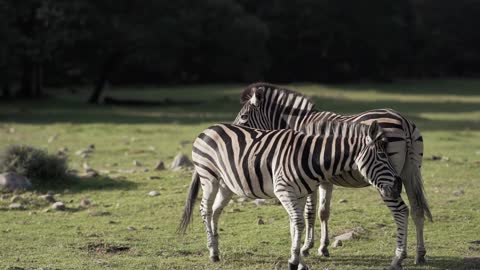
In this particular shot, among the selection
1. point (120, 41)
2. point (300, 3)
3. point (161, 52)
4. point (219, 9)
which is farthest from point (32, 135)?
point (300, 3)

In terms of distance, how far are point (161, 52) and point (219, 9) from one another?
4608 millimetres

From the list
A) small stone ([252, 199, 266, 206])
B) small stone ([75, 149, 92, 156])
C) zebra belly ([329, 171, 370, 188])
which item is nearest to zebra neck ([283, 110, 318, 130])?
zebra belly ([329, 171, 370, 188])

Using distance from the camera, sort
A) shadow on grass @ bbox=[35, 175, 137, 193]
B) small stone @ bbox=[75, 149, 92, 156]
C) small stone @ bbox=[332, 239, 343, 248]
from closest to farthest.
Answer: small stone @ bbox=[332, 239, 343, 248], shadow on grass @ bbox=[35, 175, 137, 193], small stone @ bbox=[75, 149, 92, 156]

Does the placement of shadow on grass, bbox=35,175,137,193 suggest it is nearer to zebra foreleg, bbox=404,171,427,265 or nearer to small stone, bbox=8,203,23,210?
small stone, bbox=8,203,23,210

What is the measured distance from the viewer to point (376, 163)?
25.6 feet

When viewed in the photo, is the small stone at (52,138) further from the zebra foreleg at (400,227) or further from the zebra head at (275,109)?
the zebra foreleg at (400,227)

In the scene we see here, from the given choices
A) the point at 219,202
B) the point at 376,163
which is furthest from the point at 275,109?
the point at 376,163

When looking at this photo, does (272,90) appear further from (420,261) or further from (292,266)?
(420,261)

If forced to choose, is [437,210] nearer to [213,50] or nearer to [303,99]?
[303,99]

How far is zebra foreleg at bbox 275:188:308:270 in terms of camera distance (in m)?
7.91

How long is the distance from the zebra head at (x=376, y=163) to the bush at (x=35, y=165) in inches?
308

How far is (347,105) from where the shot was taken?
3198 centimetres

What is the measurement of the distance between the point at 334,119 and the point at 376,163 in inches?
55.2

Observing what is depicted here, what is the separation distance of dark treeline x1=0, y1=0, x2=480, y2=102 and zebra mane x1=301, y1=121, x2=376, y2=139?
951 inches
